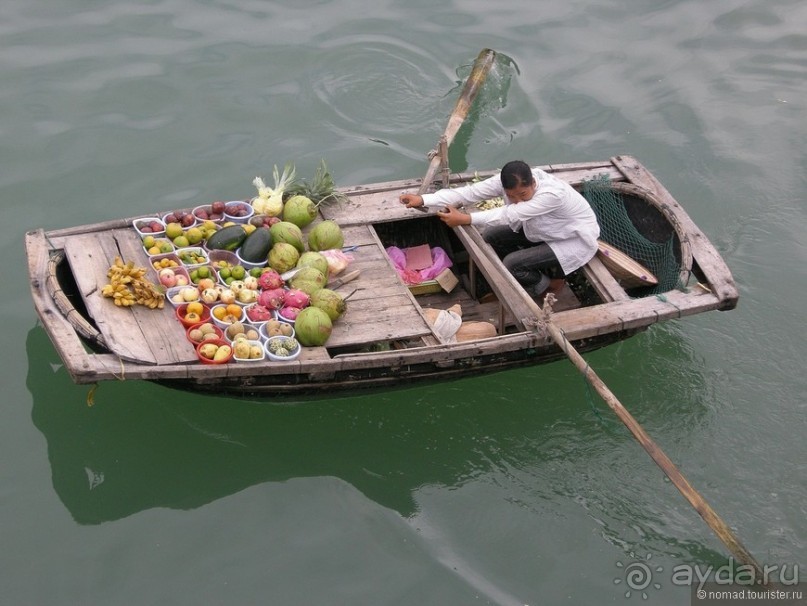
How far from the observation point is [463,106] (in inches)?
336

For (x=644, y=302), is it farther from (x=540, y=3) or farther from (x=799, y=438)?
(x=540, y=3)

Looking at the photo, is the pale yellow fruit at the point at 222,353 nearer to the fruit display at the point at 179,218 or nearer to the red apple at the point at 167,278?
the red apple at the point at 167,278

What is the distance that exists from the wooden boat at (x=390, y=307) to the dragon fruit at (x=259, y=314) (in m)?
0.40

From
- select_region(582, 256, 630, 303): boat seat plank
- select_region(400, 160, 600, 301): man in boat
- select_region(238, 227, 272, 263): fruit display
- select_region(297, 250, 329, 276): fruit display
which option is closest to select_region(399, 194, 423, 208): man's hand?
select_region(400, 160, 600, 301): man in boat

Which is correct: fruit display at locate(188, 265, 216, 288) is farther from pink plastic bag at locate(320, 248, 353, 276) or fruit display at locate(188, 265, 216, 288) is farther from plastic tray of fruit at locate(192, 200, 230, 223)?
pink plastic bag at locate(320, 248, 353, 276)

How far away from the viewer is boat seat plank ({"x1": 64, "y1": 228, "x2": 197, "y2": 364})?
5977mm

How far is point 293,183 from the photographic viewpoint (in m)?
7.43

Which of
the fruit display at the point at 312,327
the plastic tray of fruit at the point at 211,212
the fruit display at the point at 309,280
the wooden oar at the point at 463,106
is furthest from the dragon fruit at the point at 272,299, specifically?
the wooden oar at the point at 463,106

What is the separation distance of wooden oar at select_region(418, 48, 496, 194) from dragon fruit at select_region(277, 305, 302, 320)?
176cm

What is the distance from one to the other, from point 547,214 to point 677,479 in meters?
2.36

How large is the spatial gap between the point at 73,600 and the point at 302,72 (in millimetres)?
6217

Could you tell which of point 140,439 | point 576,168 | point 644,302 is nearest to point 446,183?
point 576,168

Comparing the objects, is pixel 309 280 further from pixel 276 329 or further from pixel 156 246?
pixel 156 246

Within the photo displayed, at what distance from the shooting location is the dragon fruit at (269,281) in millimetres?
6598
